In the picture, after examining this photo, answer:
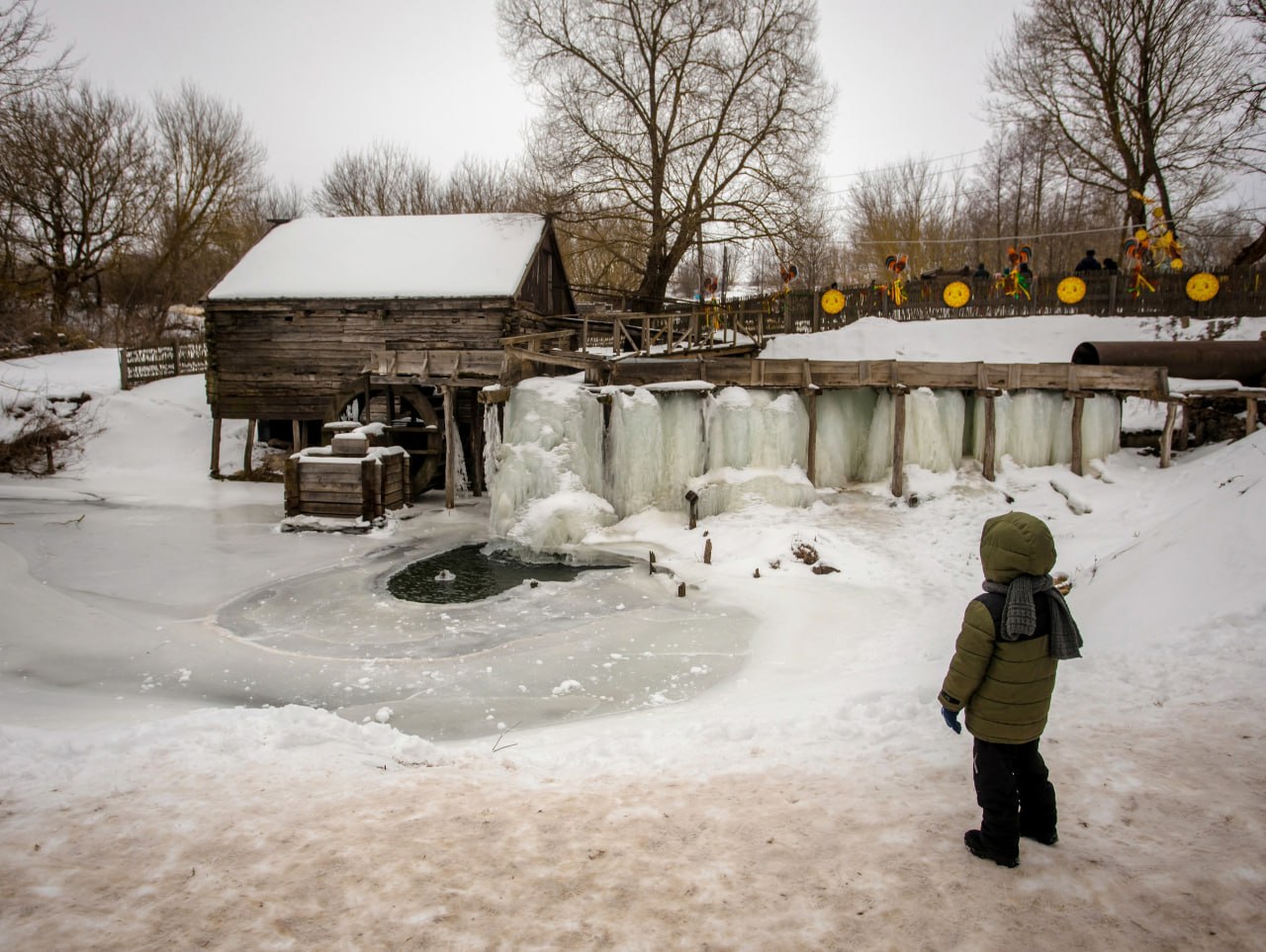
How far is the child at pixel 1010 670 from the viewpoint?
317cm

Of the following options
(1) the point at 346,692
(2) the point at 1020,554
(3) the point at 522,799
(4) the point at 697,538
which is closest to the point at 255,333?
(4) the point at 697,538

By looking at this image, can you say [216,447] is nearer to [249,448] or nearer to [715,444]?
[249,448]

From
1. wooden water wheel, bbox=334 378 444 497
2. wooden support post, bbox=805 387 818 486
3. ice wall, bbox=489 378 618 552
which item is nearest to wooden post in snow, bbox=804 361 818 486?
wooden support post, bbox=805 387 818 486

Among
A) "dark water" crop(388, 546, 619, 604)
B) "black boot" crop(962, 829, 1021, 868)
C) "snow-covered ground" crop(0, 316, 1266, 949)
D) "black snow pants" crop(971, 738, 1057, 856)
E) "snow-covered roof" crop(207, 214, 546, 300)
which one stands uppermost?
"snow-covered roof" crop(207, 214, 546, 300)

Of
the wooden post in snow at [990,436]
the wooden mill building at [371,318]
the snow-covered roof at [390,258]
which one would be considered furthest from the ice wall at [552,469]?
the wooden post in snow at [990,436]

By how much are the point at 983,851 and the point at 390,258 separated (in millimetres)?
18321

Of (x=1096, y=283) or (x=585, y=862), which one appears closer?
(x=585, y=862)

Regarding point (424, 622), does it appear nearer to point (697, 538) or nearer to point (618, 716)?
point (618, 716)

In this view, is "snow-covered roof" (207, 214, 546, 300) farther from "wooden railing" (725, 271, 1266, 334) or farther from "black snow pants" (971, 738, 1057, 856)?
"black snow pants" (971, 738, 1057, 856)

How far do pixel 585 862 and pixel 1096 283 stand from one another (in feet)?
66.3

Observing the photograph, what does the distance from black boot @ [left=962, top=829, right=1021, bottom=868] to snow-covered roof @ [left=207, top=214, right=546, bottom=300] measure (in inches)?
598

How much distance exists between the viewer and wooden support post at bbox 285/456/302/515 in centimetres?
1371

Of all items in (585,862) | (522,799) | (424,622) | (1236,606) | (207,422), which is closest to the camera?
(585,862)

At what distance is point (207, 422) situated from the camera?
20.8m
